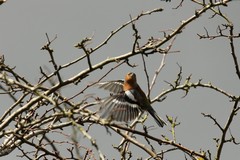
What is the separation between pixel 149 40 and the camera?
169 inches

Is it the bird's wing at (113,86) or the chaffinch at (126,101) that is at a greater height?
the bird's wing at (113,86)

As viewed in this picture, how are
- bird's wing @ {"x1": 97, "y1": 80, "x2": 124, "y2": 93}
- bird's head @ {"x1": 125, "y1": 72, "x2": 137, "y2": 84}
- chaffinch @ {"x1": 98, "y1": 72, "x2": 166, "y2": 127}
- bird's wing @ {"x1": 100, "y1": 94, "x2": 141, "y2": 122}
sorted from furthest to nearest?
bird's wing @ {"x1": 97, "y1": 80, "x2": 124, "y2": 93}, bird's head @ {"x1": 125, "y1": 72, "x2": 137, "y2": 84}, chaffinch @ {"x1": 98, "y1": 72, "x2": 166, "y2": 127}, bird's wing @ {"x1": 100, "y1": 94, "x2": 141, "y2": 122}

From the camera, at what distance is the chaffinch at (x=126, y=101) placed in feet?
16.9

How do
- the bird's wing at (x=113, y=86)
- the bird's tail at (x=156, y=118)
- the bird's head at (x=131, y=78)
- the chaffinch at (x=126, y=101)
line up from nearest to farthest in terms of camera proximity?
the chaffinch at (x=126, y=101) → the bird's tail at (x=156, y=118) → the bird's head at (x=131, y=78) → the bird's wing at (x=113, y=86)

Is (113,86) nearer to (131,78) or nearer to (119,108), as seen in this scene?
(131,78)

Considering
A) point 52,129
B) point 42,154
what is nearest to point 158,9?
point 52,129

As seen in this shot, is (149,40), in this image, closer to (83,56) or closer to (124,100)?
(83,56)

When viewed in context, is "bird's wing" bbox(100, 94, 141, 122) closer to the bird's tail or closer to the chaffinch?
the chaffinch

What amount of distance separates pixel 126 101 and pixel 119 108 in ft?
1.91

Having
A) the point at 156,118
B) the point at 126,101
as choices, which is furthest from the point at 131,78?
the point at 156,118

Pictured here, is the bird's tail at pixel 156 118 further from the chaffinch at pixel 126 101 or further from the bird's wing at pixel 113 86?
the bird's wing at pixel 113 86

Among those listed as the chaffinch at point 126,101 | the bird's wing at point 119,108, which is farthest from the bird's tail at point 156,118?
the bird's wing at point 119,108

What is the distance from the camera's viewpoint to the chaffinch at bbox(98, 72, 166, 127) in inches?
203

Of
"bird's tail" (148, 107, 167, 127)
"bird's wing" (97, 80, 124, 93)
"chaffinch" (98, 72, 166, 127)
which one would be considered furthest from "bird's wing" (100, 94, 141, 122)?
"bird's wing" (97, 80, 124, 93)
